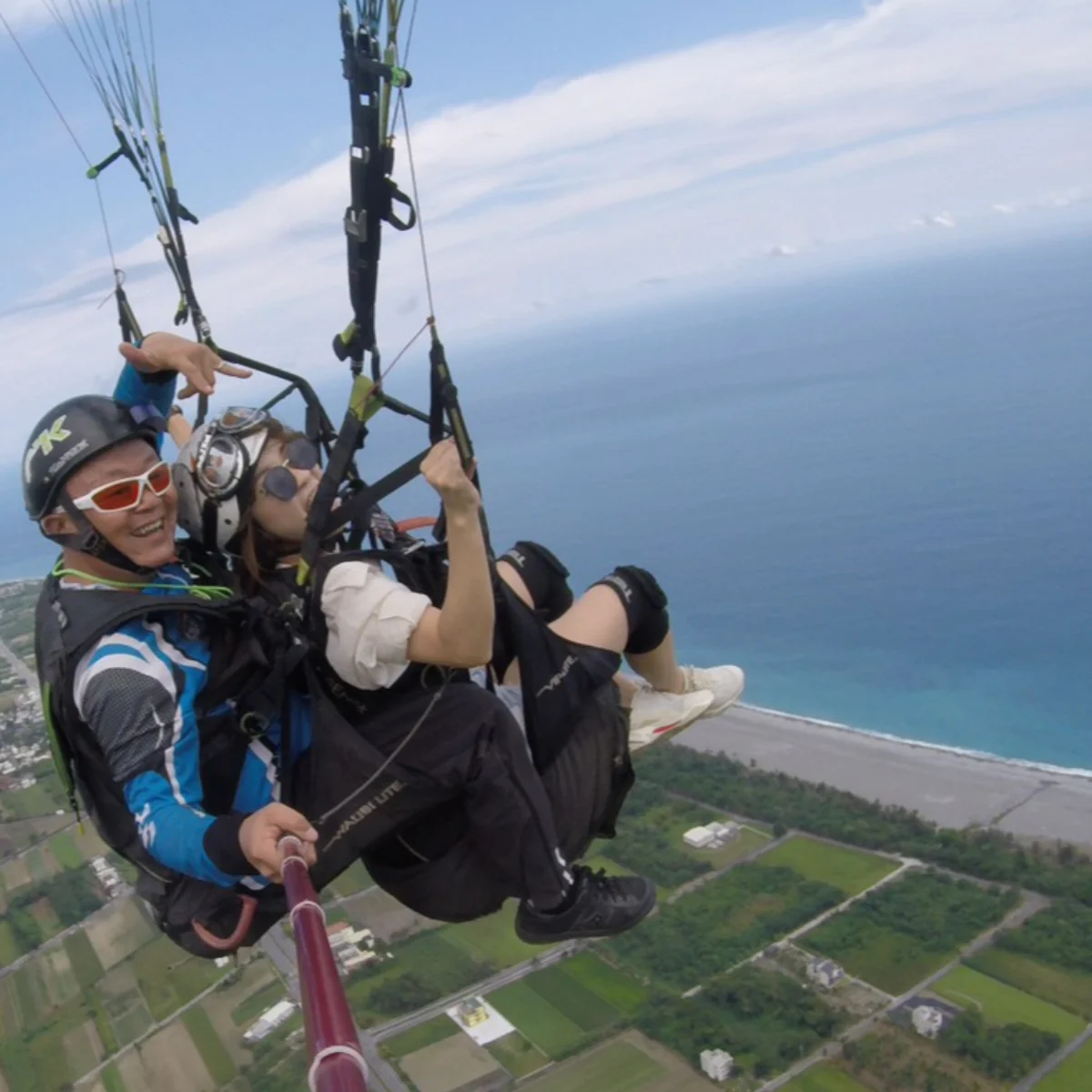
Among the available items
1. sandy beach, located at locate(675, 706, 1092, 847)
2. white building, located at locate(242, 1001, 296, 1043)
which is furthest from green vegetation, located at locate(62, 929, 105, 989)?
sandy beach, located at locate(675, 706, 1092, 847)

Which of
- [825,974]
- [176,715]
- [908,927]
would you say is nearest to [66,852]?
[825,974]

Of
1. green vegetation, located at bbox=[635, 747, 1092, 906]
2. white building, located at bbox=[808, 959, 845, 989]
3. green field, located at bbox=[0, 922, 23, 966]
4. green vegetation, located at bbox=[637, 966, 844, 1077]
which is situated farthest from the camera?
green field, located at bbox=[0, 922, 23, 966]

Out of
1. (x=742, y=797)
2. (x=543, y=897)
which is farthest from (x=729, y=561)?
(x=543, y=897)

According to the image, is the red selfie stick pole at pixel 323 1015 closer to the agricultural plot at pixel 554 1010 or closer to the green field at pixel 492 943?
the agricultural plot at pixel 554 1010

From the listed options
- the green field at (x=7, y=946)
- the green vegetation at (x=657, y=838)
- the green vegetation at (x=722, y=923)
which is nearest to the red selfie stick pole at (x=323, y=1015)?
the green vegetation at (x=722, y=923)

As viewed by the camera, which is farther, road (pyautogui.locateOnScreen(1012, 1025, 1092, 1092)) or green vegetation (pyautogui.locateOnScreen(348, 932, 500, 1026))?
green vegetation (pyautogui.locateOnScreen(348, 932, 500, 1026))

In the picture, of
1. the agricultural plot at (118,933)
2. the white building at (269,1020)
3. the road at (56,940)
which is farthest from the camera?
the road at (56,940)

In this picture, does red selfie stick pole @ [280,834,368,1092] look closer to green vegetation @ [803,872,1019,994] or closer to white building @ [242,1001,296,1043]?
white building @ [242,1001,296,1043]

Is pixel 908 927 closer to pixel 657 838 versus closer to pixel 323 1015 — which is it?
pixel 657 838
